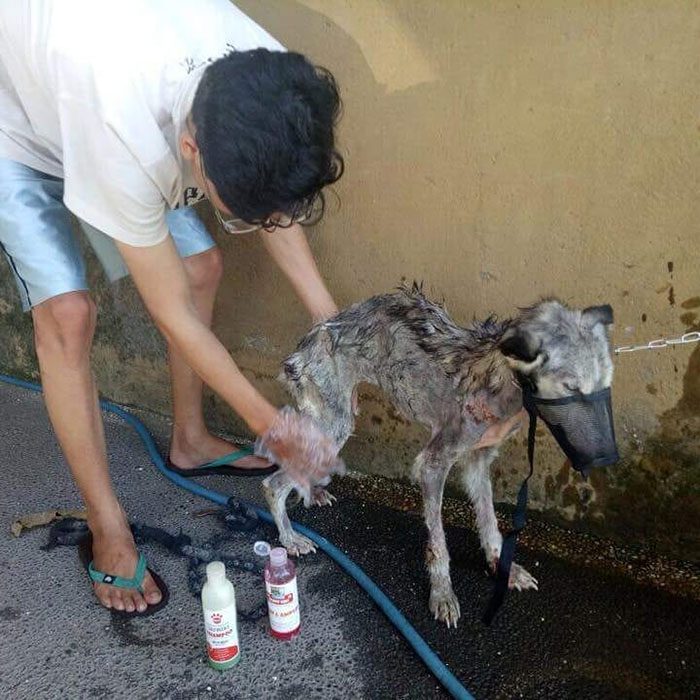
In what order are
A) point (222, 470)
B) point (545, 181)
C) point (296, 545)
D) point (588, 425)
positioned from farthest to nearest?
point (222, 470), point (296, 545), point (545, 181), point (588, 425)

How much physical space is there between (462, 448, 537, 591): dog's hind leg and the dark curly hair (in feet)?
5.24

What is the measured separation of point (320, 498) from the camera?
3785 millimetres

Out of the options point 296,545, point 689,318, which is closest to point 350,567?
point 296,545

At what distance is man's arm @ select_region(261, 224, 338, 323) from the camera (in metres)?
3.17

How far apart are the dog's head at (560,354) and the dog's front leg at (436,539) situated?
670 mm

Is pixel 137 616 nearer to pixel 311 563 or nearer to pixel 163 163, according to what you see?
pixel 311 563

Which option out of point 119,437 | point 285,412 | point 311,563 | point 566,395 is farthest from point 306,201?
point 119,437

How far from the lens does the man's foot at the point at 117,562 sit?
3.05 m

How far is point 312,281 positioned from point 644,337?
4.83 feet

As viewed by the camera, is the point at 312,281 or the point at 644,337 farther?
the point at 312,281

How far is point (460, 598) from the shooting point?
10.3 feet

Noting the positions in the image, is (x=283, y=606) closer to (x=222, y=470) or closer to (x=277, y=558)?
(x=277, y=558)

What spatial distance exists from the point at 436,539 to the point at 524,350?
107 cm

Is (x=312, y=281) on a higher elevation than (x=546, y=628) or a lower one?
higher
